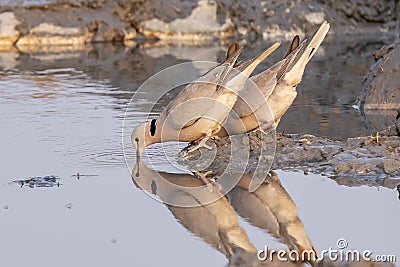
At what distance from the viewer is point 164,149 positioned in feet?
26.0

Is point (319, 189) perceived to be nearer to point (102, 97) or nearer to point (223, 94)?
point (223, 94)

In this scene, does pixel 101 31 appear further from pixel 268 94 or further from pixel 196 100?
pixel 196 100

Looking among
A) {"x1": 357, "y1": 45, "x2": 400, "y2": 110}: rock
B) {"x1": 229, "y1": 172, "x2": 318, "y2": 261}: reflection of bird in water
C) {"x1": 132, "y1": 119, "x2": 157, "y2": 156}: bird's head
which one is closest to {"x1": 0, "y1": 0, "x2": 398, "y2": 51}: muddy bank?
{"x1": 357, "y1": 45, "x2": 400, "y2": 110}: rock

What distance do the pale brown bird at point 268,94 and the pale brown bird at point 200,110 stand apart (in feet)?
0.49

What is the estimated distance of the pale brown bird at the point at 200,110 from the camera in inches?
283

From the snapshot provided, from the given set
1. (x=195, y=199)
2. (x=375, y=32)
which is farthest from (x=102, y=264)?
(x=375, y=32)

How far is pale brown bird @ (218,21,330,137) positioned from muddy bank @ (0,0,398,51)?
11122 millimetres

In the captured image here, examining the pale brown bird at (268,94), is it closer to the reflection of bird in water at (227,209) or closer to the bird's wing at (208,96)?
the bird's wing at (208,96)

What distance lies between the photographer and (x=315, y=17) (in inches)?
766

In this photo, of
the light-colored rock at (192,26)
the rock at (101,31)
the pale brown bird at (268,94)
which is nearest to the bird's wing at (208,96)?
the pale brown bird at (268,94)

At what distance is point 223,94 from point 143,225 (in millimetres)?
1801

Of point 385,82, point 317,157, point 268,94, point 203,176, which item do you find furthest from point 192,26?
point 203,176

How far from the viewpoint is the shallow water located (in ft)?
17.5

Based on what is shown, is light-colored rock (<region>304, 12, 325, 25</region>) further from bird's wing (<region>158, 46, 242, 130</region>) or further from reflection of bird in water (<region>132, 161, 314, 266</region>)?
reflection of bird in water (<region>132, 161, 314, 266</region>)
